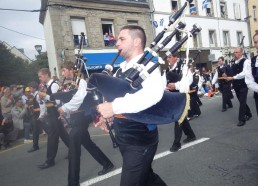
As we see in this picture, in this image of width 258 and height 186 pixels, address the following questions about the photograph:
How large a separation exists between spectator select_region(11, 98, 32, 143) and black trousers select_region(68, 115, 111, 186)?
18.1 feet

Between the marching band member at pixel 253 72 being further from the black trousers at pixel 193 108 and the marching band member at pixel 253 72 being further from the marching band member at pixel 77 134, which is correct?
the black trousers at pixel 193 108

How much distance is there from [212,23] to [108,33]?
40.7ft

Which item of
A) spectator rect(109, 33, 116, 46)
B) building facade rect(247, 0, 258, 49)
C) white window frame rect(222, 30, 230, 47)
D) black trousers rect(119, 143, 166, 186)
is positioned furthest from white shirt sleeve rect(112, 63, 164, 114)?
building facade rect(247, 0, 258, 49)

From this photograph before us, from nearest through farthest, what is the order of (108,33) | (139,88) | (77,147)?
1. (139,88)
2. (77,147)
3. (108,33)

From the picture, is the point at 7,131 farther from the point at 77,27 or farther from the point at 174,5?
the point at 174,5

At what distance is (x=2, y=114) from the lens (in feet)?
28.7

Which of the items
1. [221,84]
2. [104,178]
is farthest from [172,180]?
[221,84]

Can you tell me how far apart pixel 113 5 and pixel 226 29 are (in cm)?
1442

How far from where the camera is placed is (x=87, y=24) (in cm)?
1792

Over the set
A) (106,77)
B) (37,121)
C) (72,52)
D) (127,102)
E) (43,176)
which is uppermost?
(72,52)

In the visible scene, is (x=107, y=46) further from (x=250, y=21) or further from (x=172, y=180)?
(x=250, y=21)

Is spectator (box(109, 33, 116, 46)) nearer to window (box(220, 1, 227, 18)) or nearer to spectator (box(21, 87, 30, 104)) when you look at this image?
spectator (box(21, 87, 30, 104))

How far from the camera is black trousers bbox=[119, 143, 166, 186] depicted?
223 centimetres

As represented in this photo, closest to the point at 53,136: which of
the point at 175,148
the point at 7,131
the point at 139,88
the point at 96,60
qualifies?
the point at 175,148
